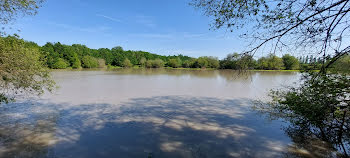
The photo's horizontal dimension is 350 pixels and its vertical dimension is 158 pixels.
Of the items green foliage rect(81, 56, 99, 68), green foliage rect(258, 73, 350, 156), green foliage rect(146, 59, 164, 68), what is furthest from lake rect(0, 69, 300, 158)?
green foliage rect(146, 59, 164, 68)

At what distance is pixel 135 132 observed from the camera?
5.11 metres

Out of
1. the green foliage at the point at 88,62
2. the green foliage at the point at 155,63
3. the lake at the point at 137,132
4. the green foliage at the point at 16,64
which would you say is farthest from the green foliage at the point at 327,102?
the green foliage at the point at 155,63

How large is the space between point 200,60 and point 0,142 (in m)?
68.5

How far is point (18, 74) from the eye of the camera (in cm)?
553

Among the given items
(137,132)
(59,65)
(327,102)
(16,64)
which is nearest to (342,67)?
(327,102)

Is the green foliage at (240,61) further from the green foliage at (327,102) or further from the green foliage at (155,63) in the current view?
the green foliage at (155,63)

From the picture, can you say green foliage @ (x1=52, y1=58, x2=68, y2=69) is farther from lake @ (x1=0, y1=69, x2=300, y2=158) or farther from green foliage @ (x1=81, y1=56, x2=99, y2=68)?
lake @ (x1=0, y1=69, x2=300, y2=158)

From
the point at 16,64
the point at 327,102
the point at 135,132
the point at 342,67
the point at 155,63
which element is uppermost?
the point at 155,63

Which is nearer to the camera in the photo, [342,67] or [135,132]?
[342,67]

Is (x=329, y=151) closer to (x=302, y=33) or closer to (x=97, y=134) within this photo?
(x=302, y=33)

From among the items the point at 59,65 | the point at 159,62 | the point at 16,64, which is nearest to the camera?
the point at 16,64

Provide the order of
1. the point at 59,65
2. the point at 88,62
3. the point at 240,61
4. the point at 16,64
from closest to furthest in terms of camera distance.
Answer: the point at 240,61 → the point at 16,64 → the point at 59,65 → the point at 88,62

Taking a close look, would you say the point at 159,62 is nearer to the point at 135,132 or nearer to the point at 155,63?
the point at 155,63

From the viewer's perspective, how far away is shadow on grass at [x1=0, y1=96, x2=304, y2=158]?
399 centimetres
